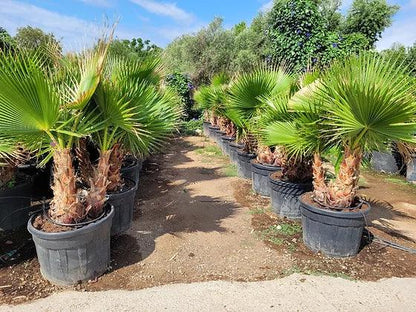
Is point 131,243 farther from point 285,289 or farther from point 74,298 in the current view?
point 285,289

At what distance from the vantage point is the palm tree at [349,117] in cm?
281

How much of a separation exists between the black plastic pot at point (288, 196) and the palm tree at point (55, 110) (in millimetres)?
2504

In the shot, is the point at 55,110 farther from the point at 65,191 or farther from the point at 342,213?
the point at 342,213

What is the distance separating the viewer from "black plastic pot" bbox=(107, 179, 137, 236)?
3791mm

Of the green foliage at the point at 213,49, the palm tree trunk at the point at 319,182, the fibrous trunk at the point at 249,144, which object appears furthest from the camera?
the green foliage at the point at 213,49

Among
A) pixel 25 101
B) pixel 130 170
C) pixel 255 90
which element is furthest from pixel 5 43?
pixel 255 90

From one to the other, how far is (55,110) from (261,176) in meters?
3.61

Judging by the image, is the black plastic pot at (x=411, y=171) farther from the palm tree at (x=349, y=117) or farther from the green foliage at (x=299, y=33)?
the green foliage at (x=299, y=33)

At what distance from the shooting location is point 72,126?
9.38 feet

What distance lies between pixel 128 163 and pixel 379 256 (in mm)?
3863

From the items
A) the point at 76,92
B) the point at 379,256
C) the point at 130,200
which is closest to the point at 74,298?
the point at 130,200

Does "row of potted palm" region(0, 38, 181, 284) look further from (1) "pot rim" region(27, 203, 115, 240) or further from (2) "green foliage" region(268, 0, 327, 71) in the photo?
(2) "green foliage" region(268, 0, 327, 71)

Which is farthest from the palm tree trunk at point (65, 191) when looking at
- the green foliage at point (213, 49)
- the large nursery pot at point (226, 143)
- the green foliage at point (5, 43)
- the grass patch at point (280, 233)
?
the green foliage at point (213, 49)

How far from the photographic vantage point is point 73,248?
281 cm
